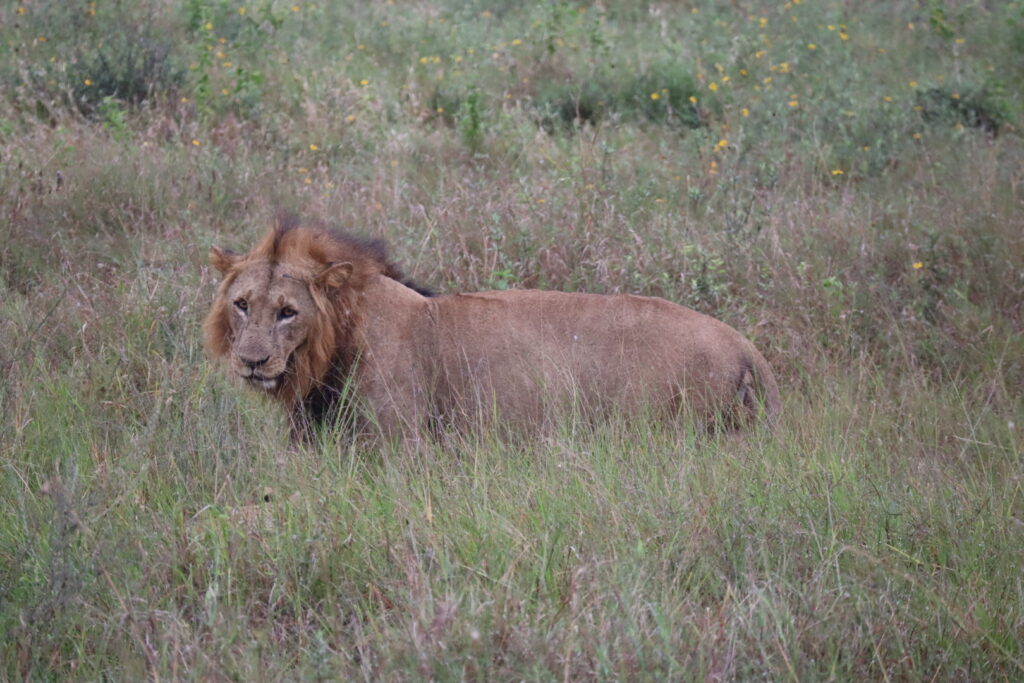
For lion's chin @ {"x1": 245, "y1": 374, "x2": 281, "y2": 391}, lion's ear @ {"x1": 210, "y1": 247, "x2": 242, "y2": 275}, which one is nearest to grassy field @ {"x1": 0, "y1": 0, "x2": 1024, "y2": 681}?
lion's chin @ {"x1": 245, "y1": 374, "x2": 281, "y2": 391}

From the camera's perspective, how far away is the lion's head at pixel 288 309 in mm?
5082

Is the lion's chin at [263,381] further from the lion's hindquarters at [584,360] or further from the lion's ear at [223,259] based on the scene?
the lion's hindquarters at [584,360]

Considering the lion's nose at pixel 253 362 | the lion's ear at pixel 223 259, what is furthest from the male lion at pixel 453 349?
the lion's nose at pixel 253 362

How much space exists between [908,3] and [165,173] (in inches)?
365

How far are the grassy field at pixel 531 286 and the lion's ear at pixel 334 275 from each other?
0.67 m

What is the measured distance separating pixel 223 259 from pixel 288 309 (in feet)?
1.47

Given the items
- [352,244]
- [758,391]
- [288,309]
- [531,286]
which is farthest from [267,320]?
Result: [531,286]

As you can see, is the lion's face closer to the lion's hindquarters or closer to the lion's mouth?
the lion's mouth

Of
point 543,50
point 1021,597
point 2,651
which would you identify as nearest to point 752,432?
point 1021,597

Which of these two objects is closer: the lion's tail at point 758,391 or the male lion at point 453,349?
the male lion at point 453,349

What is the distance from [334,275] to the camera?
5297mm

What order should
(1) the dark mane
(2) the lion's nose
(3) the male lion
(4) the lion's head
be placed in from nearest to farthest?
(2) the lion's nose → (4) the lion's head → (3) the male lion → (1) the dark mane

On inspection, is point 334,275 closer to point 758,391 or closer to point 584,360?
point 584,360

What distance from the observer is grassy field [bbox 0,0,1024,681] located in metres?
3.57
